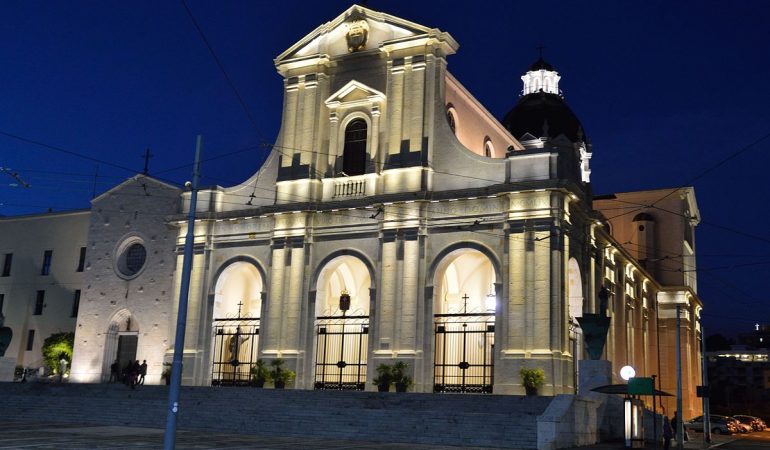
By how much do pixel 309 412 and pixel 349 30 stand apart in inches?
765

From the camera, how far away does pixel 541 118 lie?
215 feet

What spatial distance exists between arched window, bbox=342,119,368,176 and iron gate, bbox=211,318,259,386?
884 centimetres

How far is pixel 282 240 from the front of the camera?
3966 centimetres

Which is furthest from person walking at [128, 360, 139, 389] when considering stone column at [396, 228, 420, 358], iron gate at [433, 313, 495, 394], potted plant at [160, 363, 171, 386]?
iron gate at [433, 313, 495, 394]

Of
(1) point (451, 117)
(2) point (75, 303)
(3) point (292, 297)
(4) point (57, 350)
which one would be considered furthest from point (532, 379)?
(2) point (75, 303)

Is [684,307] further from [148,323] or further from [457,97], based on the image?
[148,323]

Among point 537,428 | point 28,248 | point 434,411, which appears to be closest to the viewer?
point 537,428

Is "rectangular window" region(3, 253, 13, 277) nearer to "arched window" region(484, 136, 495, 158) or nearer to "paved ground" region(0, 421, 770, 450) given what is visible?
Answer: "paved ground" region(0, 421, 770, 450)

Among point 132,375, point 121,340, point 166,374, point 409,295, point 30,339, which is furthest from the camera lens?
point 30,339

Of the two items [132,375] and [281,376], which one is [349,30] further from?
[132,375]

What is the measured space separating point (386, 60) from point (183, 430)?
19442 mm

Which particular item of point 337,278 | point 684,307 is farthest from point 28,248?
point 684,307

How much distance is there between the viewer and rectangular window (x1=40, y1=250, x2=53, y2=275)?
50719 millimetres

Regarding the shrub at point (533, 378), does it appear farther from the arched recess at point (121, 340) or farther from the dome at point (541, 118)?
the dome at point (541, 118)
